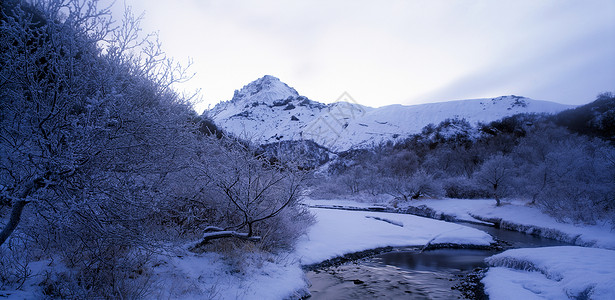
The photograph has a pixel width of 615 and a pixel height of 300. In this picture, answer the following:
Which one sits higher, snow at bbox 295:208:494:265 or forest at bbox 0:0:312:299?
forest at bbox 0:0:312:299

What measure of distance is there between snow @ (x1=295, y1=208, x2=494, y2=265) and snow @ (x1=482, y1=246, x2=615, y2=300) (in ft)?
14.1

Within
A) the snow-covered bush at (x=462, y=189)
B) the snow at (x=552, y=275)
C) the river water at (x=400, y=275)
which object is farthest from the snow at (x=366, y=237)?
the snow-covered bush at (x=462, y=189)

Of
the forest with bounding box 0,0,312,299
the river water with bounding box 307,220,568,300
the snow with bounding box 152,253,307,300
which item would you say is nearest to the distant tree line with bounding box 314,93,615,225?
the snow with bounding box 152,253,307,300

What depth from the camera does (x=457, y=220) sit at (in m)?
22.9

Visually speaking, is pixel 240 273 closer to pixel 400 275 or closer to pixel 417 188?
pixel 400 275

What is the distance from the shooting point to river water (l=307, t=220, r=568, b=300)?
793cm

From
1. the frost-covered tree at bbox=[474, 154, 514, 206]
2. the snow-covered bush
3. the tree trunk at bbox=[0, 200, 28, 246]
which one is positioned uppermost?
the tree trunk at bbox=[0, 200, 28, 246]

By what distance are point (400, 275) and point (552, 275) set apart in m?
4.02

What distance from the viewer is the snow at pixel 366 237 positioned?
11383 mm

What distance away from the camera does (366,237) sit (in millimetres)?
14414

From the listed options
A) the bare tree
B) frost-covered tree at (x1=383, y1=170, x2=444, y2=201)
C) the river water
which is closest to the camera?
the bare tree

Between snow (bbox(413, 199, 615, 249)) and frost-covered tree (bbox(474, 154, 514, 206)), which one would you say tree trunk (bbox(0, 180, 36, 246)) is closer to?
snow (bbox(413, 199, 615, 249))

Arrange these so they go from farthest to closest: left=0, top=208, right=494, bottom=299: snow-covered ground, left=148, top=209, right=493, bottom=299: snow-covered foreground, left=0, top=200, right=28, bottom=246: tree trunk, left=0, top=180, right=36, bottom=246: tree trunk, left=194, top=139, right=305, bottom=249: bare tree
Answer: left=194, top=139, right=305, bottom=249: bare tree
left=148, top=209, right=493, bottom=299: snow-covered foreground
left=0, top=208, right=494, bottom=299: snow-covered ground
left=0, top=200, right=28, bottom=246: tree trunk
left=0, top=180, right=36, bottom=246: tree trunk

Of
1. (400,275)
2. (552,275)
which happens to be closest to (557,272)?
(552,275)
